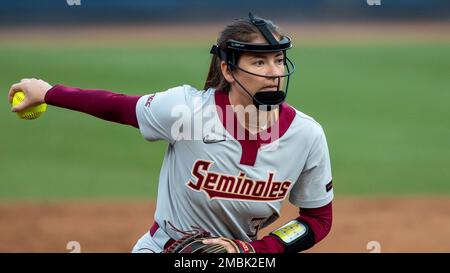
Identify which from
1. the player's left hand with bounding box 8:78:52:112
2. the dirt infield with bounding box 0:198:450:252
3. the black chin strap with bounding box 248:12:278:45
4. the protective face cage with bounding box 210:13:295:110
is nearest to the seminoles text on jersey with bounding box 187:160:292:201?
the protective face cage with bounding box 210:13:295:110

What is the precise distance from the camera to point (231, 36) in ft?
12.0

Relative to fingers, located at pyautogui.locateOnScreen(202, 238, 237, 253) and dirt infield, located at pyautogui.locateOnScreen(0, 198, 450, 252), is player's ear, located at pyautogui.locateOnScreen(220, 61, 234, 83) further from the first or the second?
dirt infield, located at pyautogui.locateOnScreen(0, 198, 450, 252)

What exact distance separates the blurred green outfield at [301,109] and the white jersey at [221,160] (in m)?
5.56

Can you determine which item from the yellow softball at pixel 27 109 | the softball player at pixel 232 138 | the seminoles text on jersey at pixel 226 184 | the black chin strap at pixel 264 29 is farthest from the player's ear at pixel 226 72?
the yellow softball at pixel 27 109

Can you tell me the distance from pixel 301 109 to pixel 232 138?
32.2 feet

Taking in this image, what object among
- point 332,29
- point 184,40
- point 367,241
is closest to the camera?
point 367,241

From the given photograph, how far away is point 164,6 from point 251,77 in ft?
60.2

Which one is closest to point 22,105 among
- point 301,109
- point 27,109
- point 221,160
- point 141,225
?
point 27,109

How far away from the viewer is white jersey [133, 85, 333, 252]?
3.62m

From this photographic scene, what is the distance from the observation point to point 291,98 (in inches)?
565

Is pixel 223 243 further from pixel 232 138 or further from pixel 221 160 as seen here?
pixel 232 138

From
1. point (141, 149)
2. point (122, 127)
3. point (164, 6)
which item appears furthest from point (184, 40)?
point (141, 149)

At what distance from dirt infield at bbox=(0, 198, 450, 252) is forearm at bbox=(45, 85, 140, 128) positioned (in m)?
3.59

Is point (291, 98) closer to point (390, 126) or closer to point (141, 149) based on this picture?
point (390, 126)
